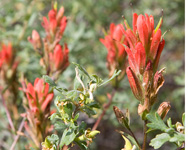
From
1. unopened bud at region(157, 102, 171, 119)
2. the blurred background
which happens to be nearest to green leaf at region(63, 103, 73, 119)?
unopened bud at region(157, 102, 171, 119)

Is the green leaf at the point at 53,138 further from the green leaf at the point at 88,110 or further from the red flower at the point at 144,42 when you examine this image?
the red flower at the point at 144,42

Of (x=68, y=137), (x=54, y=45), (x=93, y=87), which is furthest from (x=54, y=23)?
(x=68, y=137)

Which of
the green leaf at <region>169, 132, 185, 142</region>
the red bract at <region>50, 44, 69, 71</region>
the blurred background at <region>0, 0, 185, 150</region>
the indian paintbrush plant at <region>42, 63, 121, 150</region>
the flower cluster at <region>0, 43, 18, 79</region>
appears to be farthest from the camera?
the blurred background at <region>0, 0, 185, 150</region>

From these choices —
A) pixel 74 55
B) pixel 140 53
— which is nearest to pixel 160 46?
pixel 140 53

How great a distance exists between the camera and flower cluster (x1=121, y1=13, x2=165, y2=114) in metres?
0.97

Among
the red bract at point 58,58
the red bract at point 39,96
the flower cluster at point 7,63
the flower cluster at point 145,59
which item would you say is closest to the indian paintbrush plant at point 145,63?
the flower cluster at point 145,59

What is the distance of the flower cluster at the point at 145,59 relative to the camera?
3.18 ft

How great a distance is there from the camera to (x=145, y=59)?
38.5 inches

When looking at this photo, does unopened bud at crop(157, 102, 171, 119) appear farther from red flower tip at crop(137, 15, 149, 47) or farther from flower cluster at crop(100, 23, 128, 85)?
flower cluster at crop(100, 23, 128, 85)

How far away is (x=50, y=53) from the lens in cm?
148

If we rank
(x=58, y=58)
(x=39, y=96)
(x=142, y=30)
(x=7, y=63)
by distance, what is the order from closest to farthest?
(x=142, y=30), (x=39, y=96), (x=58, y=58), (x=7, y=63)

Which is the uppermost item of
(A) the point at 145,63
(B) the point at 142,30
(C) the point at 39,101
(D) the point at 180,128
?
(B) the point at 142,30

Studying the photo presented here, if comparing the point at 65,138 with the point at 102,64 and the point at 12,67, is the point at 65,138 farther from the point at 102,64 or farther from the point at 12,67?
the point at 102,64

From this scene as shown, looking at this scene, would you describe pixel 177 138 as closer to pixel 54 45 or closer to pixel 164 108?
pixel 164 108
